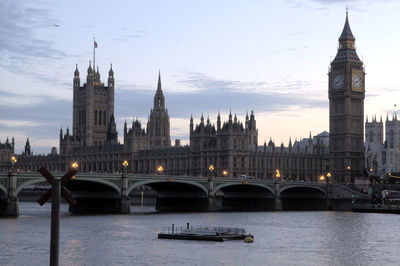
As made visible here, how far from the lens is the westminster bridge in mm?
87738

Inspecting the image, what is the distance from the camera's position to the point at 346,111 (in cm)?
15900

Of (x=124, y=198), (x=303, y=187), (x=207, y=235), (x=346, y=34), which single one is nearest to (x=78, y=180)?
(x=124, y=198)

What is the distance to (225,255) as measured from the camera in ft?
165

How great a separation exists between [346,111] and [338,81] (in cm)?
683

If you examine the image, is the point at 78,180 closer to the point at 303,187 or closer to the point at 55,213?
the point at 303,187

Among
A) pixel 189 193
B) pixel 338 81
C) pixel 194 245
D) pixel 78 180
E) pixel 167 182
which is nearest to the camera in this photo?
pixel 194 245

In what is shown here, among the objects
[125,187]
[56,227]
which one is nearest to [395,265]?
[56,227]

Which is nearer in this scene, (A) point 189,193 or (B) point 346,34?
(A) point 189,193

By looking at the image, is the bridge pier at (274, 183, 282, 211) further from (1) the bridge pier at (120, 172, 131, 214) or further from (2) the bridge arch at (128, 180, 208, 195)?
(1) the bridge pier at (120, 172, 131, 214)

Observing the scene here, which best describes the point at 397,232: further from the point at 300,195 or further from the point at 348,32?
the point at 348,32

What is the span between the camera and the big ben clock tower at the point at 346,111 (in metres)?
159

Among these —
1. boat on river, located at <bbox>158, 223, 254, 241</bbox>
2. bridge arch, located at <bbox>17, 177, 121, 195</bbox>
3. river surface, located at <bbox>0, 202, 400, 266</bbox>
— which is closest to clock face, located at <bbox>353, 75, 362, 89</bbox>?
bridge arch, located at <bbox>17, 177, 121, 195</bbox>

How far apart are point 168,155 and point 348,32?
5182 cm

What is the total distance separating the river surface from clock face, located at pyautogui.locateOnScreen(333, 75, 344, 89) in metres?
78.9
